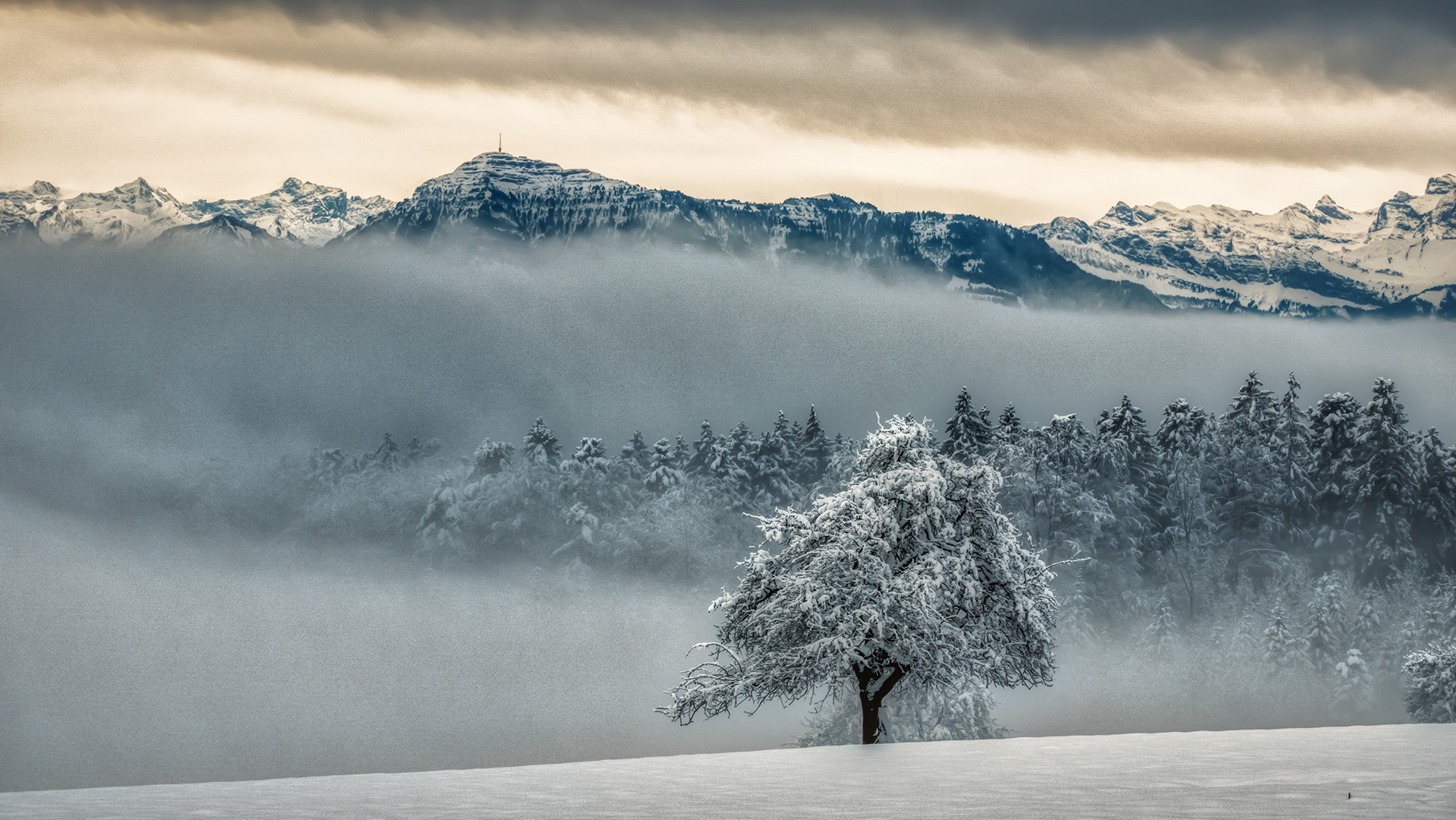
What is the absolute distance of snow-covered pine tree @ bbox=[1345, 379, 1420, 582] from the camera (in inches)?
4277

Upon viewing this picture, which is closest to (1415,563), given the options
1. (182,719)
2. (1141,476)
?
(1141,476)

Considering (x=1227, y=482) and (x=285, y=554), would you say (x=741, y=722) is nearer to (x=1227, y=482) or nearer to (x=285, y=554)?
(x=1227, y=482)

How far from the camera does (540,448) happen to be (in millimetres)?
144875

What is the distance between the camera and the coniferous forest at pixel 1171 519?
98.2 metres

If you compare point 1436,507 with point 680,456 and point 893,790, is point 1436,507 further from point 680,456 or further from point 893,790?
point 893,790

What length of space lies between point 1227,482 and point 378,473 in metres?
111

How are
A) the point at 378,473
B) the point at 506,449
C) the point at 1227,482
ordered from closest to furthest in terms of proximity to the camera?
the point at 1227,482 < the point at 506,449 < the point at 378,473

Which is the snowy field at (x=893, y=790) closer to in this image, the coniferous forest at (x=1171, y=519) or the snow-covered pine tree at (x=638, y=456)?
the coniferous forest at (x=1171, y=519)

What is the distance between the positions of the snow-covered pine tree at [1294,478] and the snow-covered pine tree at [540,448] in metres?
74.5

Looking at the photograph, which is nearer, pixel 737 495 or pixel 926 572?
pixel 926 572

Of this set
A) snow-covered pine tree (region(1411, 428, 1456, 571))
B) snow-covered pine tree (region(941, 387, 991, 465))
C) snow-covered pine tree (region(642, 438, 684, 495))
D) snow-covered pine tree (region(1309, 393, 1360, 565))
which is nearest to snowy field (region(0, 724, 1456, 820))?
snow-covered pine tree (region(941, 387, 991, 465))

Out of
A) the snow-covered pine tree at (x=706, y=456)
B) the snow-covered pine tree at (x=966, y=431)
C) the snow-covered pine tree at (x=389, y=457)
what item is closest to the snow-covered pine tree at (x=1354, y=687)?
the snow-covered pine tree at (x=966, y=431)

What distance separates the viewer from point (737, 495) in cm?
13062

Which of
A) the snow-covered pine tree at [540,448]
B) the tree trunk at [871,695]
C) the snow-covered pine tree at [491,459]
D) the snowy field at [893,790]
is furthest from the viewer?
the snow-covered pine tree at [491,459]
